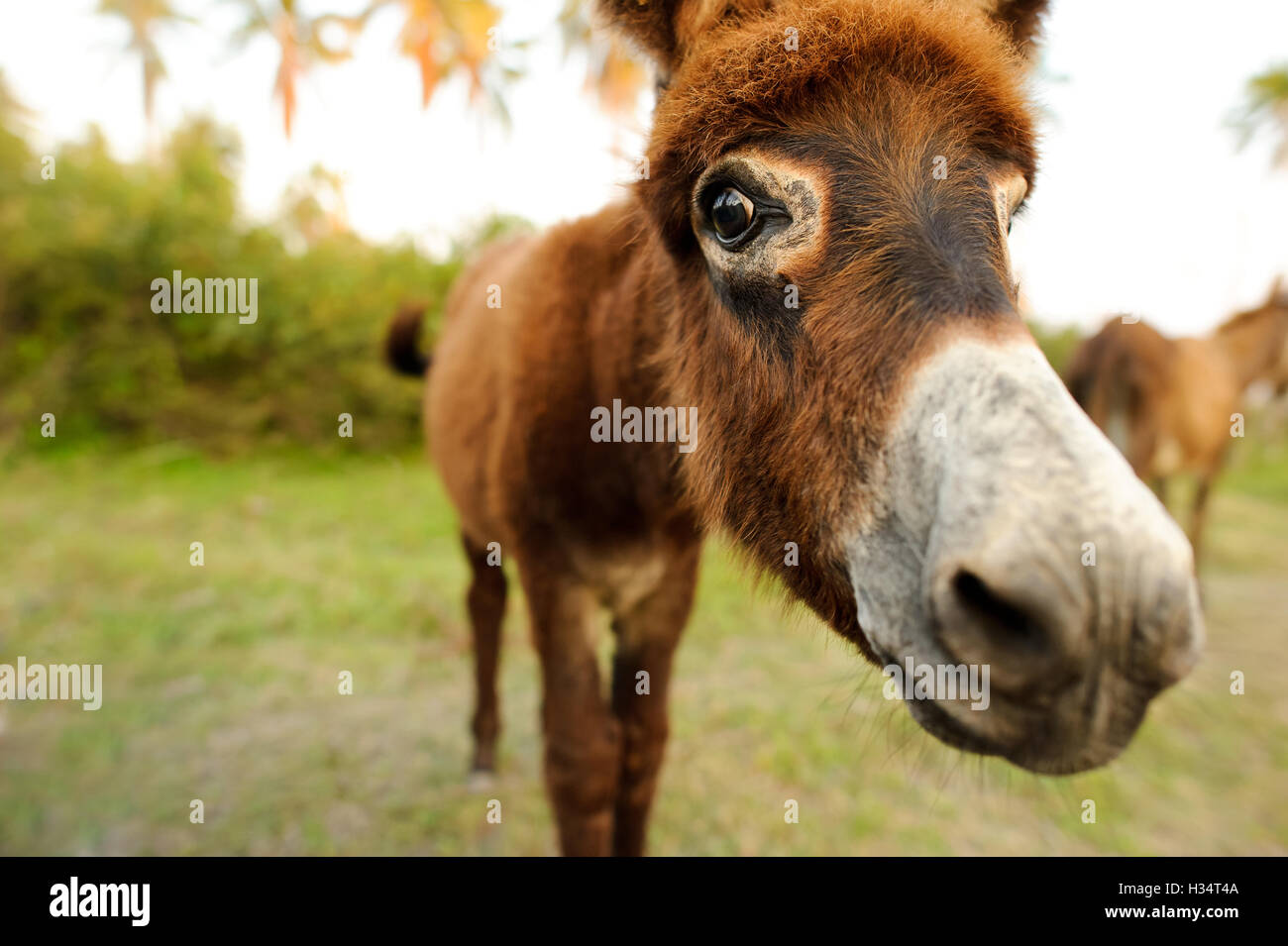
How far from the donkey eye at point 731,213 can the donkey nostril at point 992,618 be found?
97 centimetres

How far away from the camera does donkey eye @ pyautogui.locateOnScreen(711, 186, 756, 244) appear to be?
1.56 meters

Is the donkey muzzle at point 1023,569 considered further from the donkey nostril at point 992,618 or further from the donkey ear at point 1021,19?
the donkey ear at point 1021,19

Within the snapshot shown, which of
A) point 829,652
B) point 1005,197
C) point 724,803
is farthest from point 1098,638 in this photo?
point 829,652

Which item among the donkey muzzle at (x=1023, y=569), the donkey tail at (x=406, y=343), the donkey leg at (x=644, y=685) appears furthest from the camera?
the donkey tail at (x=406, y=343)

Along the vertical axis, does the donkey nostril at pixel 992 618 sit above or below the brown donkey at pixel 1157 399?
below

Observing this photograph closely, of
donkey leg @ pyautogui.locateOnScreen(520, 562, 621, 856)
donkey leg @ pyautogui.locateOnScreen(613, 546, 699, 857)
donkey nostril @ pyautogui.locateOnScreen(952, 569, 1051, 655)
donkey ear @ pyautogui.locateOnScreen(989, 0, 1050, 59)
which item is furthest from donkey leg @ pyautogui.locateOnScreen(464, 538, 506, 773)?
donkey ear @ pyautogui.locateOnScreen(989, 0, 1050, 59)

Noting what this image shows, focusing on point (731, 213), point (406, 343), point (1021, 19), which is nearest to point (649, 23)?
point (731, 213)

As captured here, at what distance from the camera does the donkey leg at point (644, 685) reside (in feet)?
9.18

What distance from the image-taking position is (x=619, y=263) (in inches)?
95.0

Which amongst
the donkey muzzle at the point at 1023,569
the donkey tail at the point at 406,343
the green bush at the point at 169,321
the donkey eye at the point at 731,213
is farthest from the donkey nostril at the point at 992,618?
the green bush at the point at 169,321

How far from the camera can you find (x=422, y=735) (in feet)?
14.2

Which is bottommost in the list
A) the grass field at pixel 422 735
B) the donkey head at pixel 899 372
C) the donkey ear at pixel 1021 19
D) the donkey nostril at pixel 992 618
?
the grass field at pixel 422 735

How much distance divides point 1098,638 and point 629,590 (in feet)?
5.93

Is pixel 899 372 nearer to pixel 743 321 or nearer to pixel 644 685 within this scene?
pixel 743 321
